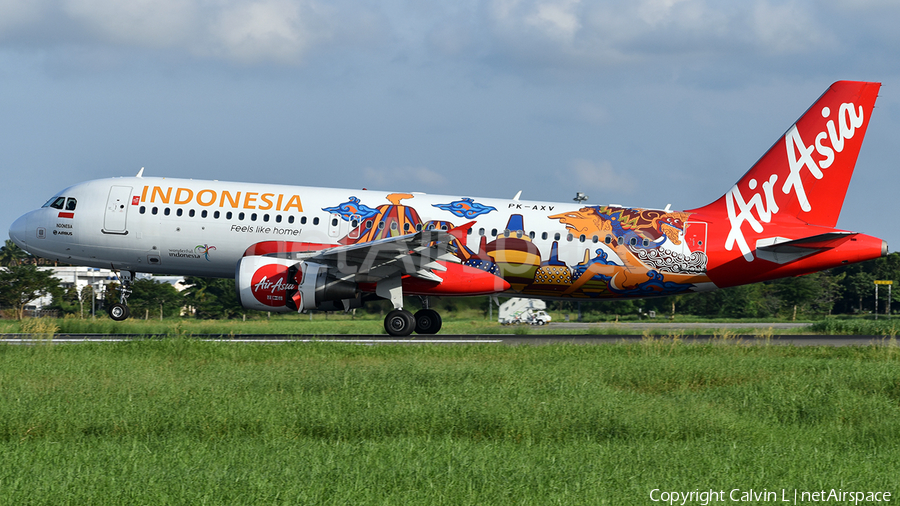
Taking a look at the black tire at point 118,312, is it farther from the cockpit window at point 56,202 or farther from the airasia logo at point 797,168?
the airasia logo at point 797,168

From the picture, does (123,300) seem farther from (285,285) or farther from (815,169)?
(815,169)

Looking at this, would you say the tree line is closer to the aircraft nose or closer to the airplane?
the aircraft nose

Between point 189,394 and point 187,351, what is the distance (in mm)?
6350

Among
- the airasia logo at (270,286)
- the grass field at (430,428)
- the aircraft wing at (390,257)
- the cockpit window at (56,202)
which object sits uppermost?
the cockpit window at (56,202)

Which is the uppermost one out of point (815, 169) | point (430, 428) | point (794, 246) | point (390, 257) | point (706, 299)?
point (815, 169)

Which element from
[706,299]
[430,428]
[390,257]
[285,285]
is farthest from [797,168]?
[706,299]

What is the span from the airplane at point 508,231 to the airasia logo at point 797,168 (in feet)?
0.12

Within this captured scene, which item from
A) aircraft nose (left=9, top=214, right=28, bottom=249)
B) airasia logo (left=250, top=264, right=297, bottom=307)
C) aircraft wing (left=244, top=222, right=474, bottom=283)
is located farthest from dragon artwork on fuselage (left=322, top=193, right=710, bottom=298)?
aircraft nose (left=9, top=214, right=28, bottom=249)

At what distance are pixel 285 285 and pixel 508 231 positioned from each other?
285 inches

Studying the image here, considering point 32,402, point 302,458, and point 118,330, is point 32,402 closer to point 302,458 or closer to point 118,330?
point 302,458

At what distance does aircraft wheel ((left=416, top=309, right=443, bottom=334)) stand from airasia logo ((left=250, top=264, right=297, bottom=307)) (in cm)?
522

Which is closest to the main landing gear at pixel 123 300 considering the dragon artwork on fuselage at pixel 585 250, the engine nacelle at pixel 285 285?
the engine nacelle at pixel 285 285

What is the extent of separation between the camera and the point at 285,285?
24047 millimetres

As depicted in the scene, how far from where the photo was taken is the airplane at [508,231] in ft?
83.7
